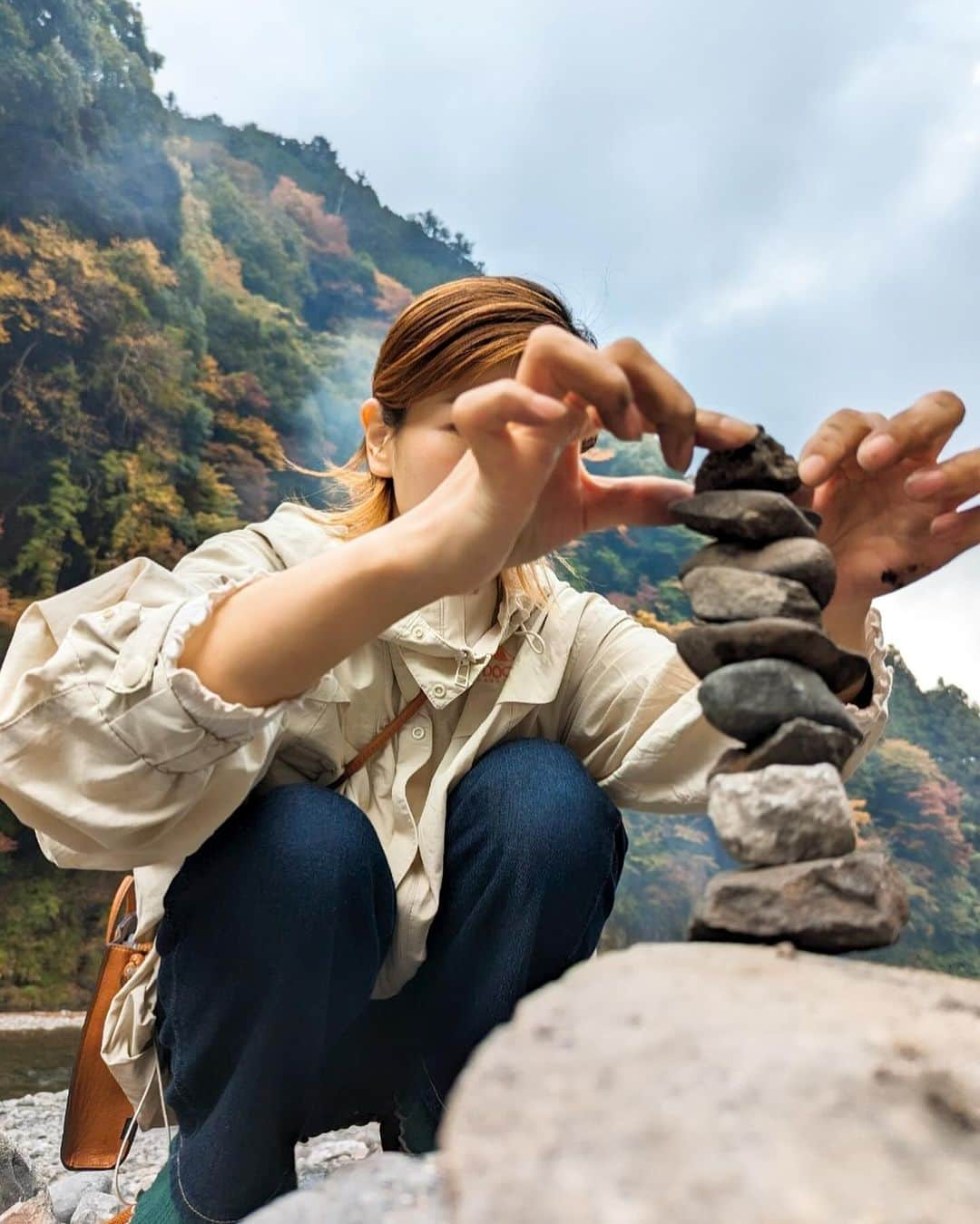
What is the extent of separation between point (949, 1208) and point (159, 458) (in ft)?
25.4

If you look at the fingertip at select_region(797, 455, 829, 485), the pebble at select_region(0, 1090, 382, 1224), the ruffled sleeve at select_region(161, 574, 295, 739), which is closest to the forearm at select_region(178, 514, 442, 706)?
the ruffled sleeve at select_region(161, 574, 295, 739)

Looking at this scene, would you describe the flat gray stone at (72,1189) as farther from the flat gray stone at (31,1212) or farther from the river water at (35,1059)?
the river water at (35,1059)

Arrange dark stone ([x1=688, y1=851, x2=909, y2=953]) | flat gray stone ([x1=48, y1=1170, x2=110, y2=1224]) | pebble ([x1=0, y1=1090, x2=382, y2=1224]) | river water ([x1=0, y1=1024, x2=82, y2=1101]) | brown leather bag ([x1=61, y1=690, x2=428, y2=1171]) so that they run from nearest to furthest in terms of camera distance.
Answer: dark stone ([x1=688, y1=851, x2=909, y2=953]), brown leather bag ([x1=61, y1=690, x2=428, y2=1171]), flat gray stone ([x1=48, y1=1170, x2=110, y2=1224]), pebble ([x1=0, y1=1090, x2=382, y2=1224]), river water ([x1=0, y1=1024, x2=82, y2=1101])

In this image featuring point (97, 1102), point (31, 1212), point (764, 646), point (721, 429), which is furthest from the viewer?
point (31, 1212)

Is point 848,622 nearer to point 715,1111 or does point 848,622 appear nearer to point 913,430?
point 913,430

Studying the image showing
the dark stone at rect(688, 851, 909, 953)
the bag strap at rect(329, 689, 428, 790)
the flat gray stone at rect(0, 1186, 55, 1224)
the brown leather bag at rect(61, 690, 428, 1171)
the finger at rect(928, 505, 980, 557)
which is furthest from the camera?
the flat gray stone at rect(0, 1186, 55, 1224)

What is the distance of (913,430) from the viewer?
52.8 inches

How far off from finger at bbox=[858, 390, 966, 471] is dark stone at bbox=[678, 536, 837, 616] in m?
0.25

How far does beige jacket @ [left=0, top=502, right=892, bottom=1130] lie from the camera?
131cm

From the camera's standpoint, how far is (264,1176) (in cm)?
153

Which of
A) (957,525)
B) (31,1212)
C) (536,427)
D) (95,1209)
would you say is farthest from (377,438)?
(95,1209)

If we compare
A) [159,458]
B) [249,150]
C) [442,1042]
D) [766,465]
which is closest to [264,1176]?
[442,1042]

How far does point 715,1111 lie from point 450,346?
1.38 metres

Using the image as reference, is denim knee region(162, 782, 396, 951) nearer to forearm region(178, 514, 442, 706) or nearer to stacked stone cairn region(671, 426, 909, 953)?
forearm region(178, 514, 442, 706)
